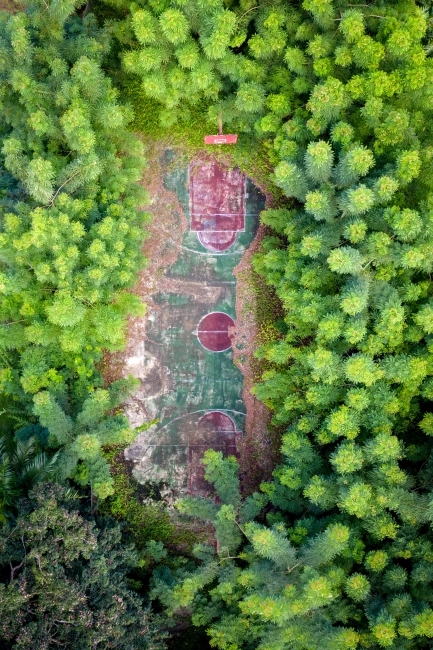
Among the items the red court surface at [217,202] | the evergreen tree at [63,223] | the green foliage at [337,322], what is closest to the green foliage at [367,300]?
the green foliage at [337,322]

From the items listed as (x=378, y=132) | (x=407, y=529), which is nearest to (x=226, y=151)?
(x=378, y=132)

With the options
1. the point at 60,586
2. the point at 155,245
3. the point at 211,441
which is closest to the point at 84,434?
the point at 60,586

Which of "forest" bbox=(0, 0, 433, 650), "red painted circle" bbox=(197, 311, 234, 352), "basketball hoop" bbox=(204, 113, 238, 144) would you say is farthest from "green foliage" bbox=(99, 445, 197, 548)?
"basketball hoop" bbox=(204, 113, 238, 144)

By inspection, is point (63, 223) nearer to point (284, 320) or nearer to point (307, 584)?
point (284, 320)

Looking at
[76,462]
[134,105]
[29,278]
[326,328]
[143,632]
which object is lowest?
[143,632]

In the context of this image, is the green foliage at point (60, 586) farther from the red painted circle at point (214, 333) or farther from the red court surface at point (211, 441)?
the red painted circle at point (214, 333)

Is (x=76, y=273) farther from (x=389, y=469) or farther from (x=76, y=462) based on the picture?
(x=389, y=469)
